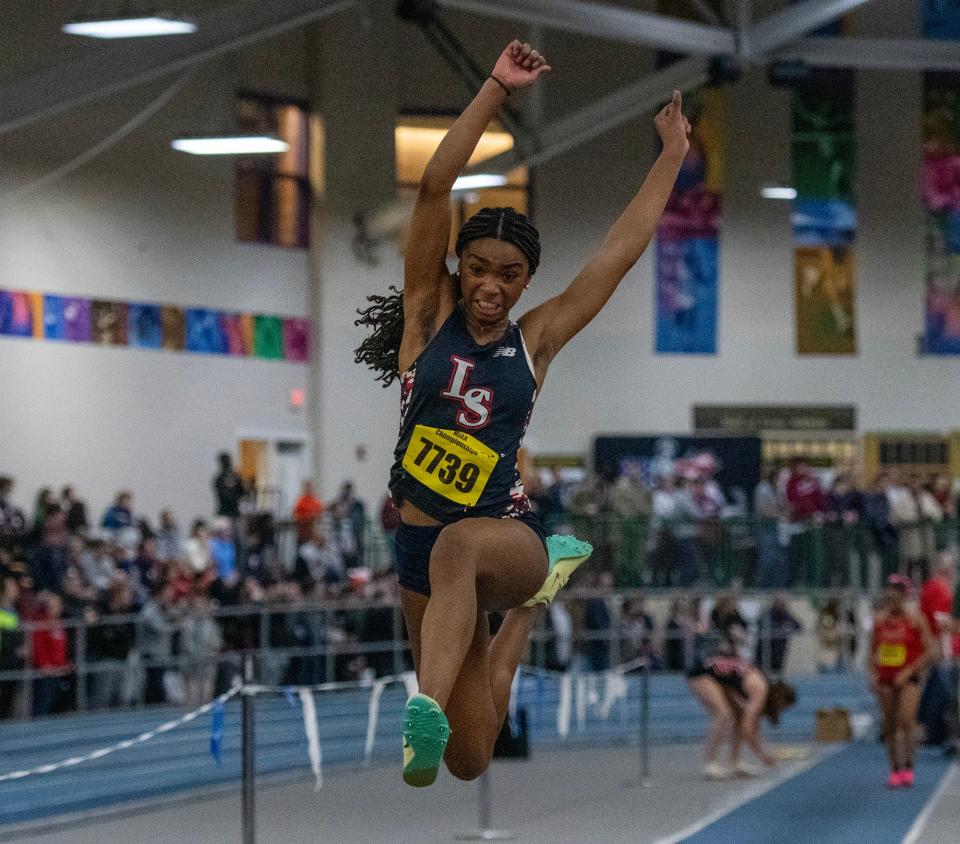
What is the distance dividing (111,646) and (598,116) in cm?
1206

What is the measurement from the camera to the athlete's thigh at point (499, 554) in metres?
5.68

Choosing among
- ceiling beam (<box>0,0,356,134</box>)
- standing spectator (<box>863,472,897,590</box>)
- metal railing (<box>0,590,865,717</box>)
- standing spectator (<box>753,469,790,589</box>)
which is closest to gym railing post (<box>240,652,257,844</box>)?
metal railing (<box>0,590,865,717</box>)

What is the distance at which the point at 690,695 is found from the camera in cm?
2405

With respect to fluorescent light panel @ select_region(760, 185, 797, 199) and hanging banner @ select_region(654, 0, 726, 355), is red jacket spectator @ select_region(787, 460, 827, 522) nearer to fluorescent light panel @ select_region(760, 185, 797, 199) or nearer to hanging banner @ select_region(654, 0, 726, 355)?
hanging banner @ select_region(654, 0, 726, 355)

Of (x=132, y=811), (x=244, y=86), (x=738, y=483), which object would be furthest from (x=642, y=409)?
(x=132, y=811)

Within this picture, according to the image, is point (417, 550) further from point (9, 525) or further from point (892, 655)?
point (9, 525)

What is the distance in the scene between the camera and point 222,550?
2103 cm

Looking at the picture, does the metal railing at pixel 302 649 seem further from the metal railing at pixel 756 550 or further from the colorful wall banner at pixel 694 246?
the colorful wall banner at pixel 694 246

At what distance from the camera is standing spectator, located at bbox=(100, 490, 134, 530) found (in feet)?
71.8

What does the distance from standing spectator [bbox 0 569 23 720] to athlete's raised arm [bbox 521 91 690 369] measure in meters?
10.6

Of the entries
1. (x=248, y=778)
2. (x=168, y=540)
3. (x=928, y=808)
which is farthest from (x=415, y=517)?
(x=168, y=540)

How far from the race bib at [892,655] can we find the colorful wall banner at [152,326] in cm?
1157

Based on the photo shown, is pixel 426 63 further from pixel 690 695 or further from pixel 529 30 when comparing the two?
pixel 690 695

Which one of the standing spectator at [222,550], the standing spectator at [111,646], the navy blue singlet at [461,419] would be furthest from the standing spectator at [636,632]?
the navy blue singlet at [461,419]
